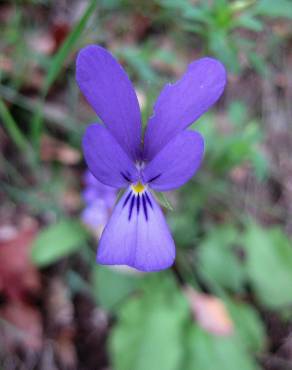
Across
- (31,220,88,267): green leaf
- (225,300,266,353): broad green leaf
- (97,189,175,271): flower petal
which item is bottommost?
(225,300,266,353): broad green leaf

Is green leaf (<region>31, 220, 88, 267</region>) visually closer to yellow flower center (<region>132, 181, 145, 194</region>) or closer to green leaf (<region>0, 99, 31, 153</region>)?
green leaf (<region>0, 99, 31, 153</region>)

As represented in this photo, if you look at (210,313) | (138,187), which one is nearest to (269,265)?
(210,313)

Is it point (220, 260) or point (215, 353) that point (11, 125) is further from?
point (215, 353)

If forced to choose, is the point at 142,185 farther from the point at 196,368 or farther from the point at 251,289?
the point at 251,289

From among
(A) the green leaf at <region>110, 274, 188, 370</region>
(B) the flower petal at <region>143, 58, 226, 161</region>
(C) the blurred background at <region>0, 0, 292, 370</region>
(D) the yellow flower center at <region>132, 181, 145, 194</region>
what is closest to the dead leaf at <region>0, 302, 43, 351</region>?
(C) the blurred background at <region>0, 0, 292, 370</region>

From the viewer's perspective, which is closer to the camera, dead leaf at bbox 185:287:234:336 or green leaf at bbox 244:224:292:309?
dead leaf at bbox 185:287:234:336

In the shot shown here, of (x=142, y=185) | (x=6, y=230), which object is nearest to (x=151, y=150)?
(x=142, y=185)
